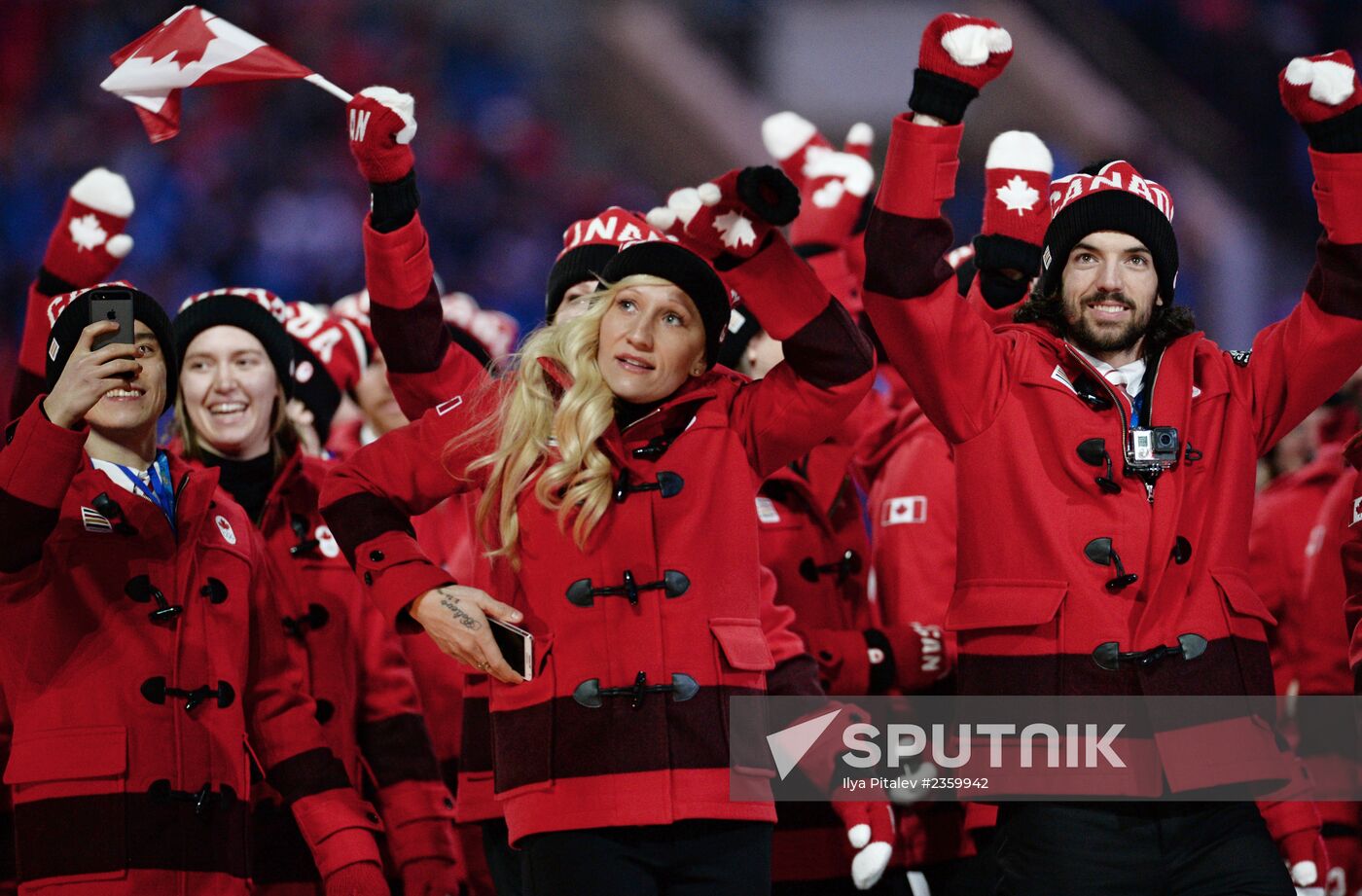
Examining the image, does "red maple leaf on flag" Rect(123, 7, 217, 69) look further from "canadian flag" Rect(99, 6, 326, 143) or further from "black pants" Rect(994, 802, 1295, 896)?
"black pants" Rect(994, 802, 1295, 896)

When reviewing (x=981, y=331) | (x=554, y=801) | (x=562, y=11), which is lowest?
(x=554, y=801)

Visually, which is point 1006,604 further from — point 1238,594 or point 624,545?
point 624,545

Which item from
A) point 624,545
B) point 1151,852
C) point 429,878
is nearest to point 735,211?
point 624,545

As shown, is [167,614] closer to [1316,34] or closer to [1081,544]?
[1081,544]

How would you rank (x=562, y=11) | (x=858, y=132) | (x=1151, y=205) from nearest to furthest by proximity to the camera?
(x=1151, y=205)
(x=858, y=132)
(x=562, y=11)

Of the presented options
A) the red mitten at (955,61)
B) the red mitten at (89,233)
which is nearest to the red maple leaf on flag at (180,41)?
the red mitten at (89,233)

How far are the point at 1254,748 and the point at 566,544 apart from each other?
1.46 metres

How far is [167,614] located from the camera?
3807 millimetres

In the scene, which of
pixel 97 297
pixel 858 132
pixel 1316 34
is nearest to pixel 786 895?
pixel 97 297

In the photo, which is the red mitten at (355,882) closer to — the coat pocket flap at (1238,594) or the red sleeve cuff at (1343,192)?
the coat pocket flap at (1238,594)

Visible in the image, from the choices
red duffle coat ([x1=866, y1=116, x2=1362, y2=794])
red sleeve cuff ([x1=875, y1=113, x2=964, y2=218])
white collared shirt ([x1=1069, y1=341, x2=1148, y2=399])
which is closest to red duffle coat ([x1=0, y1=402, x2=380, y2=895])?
red duffle coat ([x1=866, y1=116, x2=1362, y2=794])

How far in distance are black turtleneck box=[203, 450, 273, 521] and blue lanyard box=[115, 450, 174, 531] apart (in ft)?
2.19

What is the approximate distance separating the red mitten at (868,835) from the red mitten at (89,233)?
2.72 meters

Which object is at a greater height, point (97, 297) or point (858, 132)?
point (858, 132)
